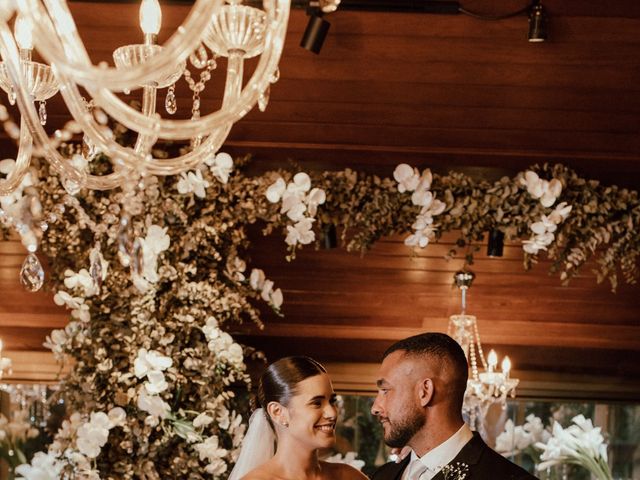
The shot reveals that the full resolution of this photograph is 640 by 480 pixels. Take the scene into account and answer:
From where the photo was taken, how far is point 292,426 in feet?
11.8

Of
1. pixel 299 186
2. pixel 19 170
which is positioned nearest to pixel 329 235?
pixel 299 186

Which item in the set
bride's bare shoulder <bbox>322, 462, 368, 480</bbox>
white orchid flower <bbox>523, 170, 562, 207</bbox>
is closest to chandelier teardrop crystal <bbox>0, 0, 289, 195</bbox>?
bride's bare shoulder <bbox>322, 462, 368, 480</bbox>

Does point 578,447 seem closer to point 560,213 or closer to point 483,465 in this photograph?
point 560,213

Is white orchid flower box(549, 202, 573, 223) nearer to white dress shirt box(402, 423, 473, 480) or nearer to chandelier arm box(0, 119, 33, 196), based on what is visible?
white dress shirt box(402, 423, 473, 480)

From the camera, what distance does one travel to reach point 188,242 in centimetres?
468

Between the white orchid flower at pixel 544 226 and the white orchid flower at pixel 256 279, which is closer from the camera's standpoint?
the white orchid flower at pixel 544 226

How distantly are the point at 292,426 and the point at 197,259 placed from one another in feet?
4.59

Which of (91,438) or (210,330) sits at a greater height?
(210,330)

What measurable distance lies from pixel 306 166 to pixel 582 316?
220 centimetres

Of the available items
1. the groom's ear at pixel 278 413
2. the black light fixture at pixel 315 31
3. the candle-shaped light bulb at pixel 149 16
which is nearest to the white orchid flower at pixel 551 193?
the black light fixture at pixel 315 31

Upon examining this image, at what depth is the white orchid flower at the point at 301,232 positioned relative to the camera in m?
4.71

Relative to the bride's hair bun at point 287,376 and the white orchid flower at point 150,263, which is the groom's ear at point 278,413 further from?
the white orchid flower at point 150,263

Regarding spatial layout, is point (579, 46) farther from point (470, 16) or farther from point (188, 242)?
point (188, 242)

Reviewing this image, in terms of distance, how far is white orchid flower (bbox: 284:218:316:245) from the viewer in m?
4.71
